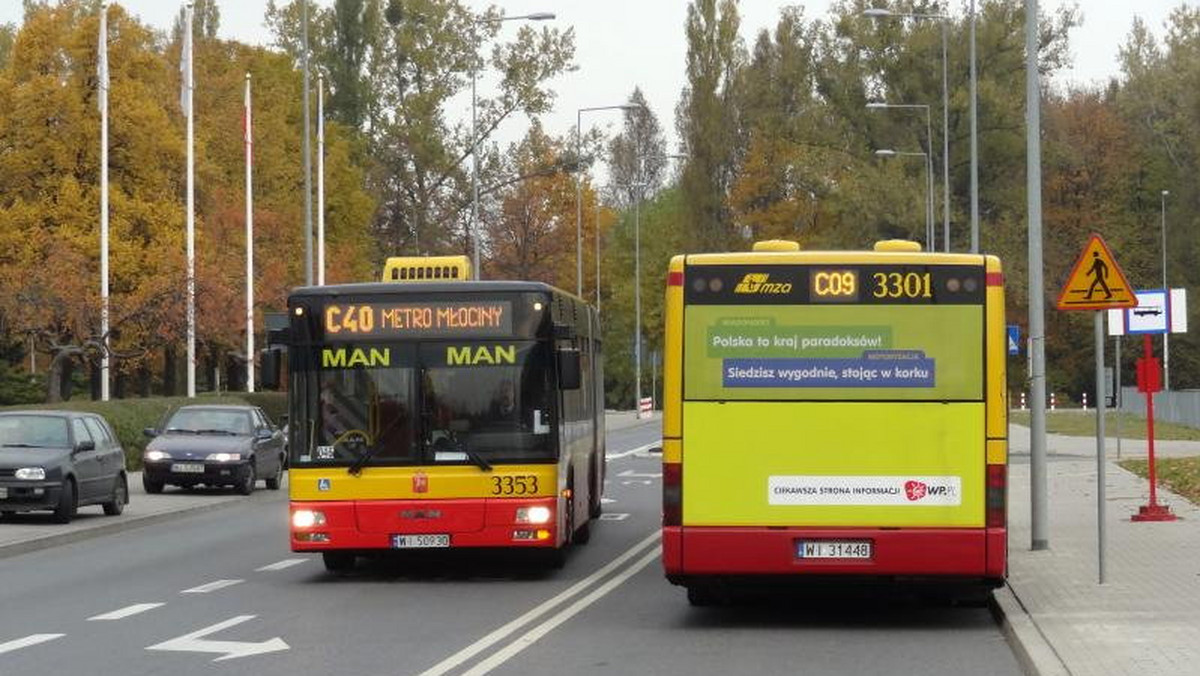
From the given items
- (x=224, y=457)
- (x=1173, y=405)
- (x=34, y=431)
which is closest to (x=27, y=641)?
(x=34, y=431)

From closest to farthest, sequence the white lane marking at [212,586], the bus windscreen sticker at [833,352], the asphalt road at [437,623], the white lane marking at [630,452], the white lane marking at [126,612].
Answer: the asphalt road at [437,623] < the bus windscreen sticker at [833,352] < the white lane marking at [126,612] < the white lane marking at [212,586] < the white lane marking at [630,452]

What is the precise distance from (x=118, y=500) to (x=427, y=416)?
1083 centimetres

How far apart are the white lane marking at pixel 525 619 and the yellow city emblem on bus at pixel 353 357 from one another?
2.67m

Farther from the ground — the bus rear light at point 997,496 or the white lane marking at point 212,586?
the bus rear light at point 997,496

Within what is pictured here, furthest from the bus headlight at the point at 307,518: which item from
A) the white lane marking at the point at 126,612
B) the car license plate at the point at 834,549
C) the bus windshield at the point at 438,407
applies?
the car license plate at the point at 834,549

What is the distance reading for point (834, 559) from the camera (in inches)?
580

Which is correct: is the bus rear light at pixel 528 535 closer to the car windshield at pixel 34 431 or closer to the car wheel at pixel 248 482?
the car windshield at pixel 34 431

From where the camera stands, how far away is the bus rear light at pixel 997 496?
48.0ft

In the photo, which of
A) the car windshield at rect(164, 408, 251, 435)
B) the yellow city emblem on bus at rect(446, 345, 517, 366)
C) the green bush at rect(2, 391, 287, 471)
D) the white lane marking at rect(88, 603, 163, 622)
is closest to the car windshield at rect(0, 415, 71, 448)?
the car windshield at rect(164, 408, 251, 435)

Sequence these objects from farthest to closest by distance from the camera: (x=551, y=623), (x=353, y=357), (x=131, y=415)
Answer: (x=131, y=415)
(x=353, y=357)
(x=551, y=623)

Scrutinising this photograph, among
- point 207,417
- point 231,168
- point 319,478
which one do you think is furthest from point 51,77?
point 319,478

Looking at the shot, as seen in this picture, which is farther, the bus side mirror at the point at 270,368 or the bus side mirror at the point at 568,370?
the bus side mirror at the point at 568,370

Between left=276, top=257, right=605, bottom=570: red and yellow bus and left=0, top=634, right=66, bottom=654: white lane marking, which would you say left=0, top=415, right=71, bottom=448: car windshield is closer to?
left=276, top=257, right=605, bottom=570: red and yellow bus

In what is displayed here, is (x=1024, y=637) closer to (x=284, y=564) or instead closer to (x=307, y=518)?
(x=307, y=518)
